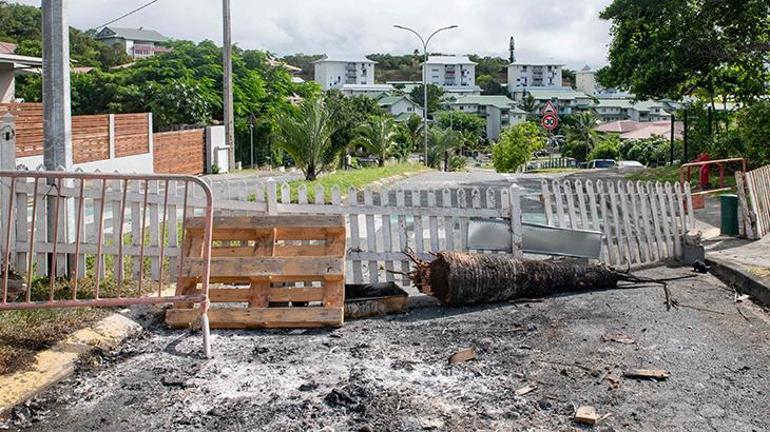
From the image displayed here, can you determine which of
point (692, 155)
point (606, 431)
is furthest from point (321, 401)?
point (692, 155)

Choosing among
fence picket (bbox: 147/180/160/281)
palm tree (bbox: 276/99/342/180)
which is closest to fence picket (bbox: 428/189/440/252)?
fence picket (bbox: 147/180/160/281)

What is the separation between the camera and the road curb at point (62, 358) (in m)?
4.58

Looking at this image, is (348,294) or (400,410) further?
(348,294)

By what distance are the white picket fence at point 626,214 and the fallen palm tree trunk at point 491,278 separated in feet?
4.76

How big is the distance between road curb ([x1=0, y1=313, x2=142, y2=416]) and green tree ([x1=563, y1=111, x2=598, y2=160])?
82557mm

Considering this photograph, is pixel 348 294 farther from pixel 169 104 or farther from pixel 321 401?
pixel 169 104

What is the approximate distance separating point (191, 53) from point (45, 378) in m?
46.2

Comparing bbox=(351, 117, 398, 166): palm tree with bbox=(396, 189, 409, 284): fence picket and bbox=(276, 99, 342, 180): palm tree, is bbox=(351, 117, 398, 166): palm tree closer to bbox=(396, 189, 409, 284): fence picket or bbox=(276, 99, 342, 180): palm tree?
bbox=(276, 99, 342, 180): palm tree

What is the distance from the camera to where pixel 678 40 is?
22.1m

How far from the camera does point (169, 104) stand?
A: 3909cm

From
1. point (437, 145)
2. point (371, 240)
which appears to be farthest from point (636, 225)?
point (437, 145)

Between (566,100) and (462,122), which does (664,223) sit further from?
(566,100)

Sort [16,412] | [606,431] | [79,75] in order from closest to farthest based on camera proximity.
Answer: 1. [606,431]
2. [16,412]
3. [79,75]

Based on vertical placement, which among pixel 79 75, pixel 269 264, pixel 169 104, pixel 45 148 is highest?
pixel 79 75
